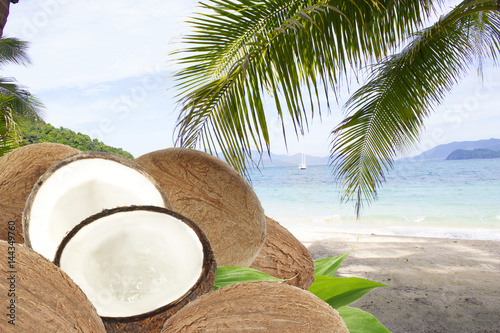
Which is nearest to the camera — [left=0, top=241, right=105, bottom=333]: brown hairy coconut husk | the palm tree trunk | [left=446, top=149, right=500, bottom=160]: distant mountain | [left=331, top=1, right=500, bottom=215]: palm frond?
[left=0, top=241, right=105, bottom=333]: brown hairy coconut husk

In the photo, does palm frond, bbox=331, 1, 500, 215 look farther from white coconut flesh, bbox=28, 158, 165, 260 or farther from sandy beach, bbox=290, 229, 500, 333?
white coconut flesh, bbox=28, 158, 165, 260

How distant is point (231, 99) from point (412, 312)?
262 cm

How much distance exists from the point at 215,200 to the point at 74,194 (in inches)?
7.8

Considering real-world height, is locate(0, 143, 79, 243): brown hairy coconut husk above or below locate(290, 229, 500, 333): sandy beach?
above

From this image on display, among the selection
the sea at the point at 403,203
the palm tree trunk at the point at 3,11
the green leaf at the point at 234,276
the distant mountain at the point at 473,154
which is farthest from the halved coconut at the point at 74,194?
the distant mountain at the point at 473,154

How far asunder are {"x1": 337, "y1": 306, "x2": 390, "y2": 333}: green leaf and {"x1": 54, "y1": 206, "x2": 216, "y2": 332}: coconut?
0.19 m

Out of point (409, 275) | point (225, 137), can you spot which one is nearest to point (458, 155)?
point (409, 275)

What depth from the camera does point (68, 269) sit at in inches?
16.0

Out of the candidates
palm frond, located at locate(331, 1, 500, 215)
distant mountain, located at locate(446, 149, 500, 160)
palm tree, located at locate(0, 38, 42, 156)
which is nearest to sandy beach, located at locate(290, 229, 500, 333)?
palm frond, located at locate(331, 1, 500, 215)

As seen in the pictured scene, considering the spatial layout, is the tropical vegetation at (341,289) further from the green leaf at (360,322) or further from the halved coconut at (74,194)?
the halved coconut at (74,194)

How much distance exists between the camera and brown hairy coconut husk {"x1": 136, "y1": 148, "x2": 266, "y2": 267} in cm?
58

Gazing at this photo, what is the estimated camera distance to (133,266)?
0.41m

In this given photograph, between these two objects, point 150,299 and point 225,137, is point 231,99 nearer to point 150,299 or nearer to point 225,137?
point 225,137

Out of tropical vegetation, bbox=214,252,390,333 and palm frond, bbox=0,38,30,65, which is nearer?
tropical vegetation, bbox=214,252,390,333
